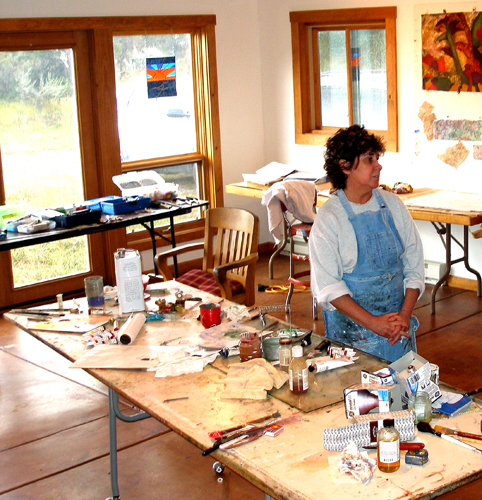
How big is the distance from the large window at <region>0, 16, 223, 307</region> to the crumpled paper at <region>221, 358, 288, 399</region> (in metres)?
3.65

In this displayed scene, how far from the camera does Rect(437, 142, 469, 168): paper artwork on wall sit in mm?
5410

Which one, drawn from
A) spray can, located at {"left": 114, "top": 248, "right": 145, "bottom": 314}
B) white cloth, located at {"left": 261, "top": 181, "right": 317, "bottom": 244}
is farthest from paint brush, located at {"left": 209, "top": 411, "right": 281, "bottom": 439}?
white cloth, located at {"left": 261, "top": 181, "right": 317, "bottom": 244}

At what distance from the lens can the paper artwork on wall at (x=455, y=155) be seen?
17.7 ft

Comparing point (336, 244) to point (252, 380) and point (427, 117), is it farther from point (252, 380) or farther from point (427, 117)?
point (427, 117)

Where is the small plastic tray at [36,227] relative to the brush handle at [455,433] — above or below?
above

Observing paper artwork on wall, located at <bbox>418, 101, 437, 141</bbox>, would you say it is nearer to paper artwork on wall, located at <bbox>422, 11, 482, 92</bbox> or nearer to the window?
paper artwork on wall, located at <bbox>422, 11, 482, 92</bbox>

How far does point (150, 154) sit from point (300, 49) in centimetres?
163

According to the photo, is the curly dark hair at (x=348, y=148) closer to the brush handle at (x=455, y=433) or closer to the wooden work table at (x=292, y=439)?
the wooden work table at (x=292, y=439)

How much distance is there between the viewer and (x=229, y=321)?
118 inches

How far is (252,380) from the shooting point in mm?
2322

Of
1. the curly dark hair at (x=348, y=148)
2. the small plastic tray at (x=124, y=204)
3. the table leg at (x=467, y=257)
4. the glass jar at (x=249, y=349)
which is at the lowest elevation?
the table leg at (x=467, y=257)

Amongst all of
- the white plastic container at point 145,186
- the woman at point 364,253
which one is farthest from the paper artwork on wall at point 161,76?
the woman at point 364,253

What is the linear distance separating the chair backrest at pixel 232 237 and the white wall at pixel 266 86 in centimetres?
194

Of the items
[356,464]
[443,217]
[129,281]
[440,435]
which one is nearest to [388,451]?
[356,464]
